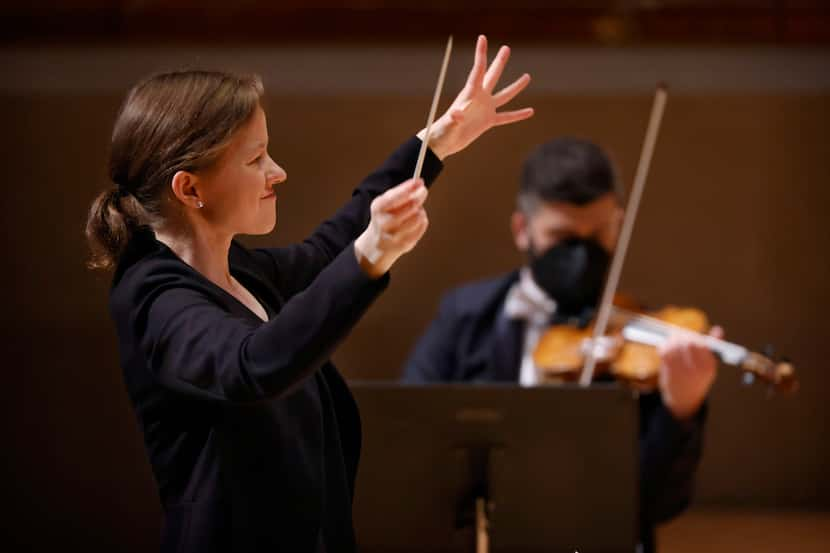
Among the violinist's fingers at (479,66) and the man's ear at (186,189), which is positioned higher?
the violinist's fingers at (479,66)

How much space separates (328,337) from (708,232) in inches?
102

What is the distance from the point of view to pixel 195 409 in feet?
4.05

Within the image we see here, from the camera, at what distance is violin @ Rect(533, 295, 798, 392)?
8.09ft

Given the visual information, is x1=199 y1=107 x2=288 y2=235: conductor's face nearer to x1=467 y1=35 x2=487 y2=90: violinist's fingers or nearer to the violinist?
x1=467 y1=35 x2=487 y2=90: violinist's fingers

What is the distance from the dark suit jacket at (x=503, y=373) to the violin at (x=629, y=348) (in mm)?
60

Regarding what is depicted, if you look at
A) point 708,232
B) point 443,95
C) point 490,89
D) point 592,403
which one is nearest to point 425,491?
point 592,403

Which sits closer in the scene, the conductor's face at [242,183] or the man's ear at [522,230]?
the conductor's face at [242,183]

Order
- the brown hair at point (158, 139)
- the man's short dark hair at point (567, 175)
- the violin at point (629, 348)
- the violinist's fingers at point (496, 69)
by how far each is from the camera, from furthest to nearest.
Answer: the man's short dark hair at point (567, 175), the violin at point (629, 348), the violinist's fingers at point (496, 69), the brown hair at point (158, 139)

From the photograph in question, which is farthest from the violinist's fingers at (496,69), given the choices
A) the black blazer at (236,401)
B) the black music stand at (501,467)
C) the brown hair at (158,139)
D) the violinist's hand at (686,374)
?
the violinist's hand at (686,374)

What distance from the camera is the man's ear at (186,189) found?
1.27 metres

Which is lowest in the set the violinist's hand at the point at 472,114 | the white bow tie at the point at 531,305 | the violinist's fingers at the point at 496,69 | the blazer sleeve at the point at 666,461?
the blazer sleeve at the point at 666,461

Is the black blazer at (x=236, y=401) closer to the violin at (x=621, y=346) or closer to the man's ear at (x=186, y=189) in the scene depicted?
the man's ear at (x=186, y=189)

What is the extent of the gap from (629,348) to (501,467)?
0.74 m

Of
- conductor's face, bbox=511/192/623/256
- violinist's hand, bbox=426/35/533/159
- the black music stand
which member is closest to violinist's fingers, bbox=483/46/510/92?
violinist's hand, bbox=426/35/533/159
